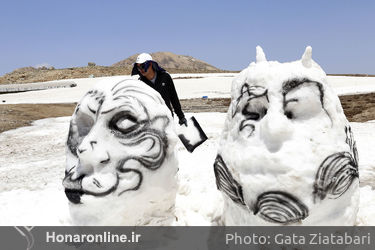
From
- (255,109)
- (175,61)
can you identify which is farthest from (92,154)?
(175,61)

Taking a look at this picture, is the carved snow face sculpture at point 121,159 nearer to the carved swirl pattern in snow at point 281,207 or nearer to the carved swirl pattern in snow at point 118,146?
the carved swirl pattern in snow at point 118,146

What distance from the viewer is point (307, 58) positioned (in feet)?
9.45

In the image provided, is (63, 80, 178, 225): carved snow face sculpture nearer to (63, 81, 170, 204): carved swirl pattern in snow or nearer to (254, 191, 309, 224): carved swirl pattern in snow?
(63, 81, 170, 204): carved swirl pattern in snow

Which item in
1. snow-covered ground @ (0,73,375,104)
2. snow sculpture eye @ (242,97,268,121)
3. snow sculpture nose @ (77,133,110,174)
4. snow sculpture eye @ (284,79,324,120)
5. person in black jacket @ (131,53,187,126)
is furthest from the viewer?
snow-covered ground @ (0,73,375,104)

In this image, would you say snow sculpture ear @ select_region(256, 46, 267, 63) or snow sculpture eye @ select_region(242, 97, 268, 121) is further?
snow sculpture ear @ select_region(256, 46, 267, 63)

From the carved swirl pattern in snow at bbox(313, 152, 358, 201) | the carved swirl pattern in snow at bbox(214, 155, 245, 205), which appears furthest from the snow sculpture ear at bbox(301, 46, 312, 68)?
the carved swirl pattern in snow at bbox(214, 155, 245, 205)

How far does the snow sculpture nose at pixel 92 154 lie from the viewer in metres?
3.06

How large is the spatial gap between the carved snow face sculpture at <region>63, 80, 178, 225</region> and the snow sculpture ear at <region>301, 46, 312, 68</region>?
1.29m

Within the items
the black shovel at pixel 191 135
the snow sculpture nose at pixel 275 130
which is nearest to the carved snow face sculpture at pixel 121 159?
the snow sculpture nose at pixel 275 130

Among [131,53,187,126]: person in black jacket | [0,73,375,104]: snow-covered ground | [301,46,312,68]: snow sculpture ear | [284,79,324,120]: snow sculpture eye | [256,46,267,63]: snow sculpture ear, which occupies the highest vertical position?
[0,73,375,104]: snow-covered ground

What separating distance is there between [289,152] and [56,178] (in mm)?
4572

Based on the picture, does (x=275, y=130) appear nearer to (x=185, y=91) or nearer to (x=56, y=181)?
(x=56, y=181)

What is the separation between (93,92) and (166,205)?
1.29 metres

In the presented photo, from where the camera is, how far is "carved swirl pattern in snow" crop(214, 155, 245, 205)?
9.30ft
